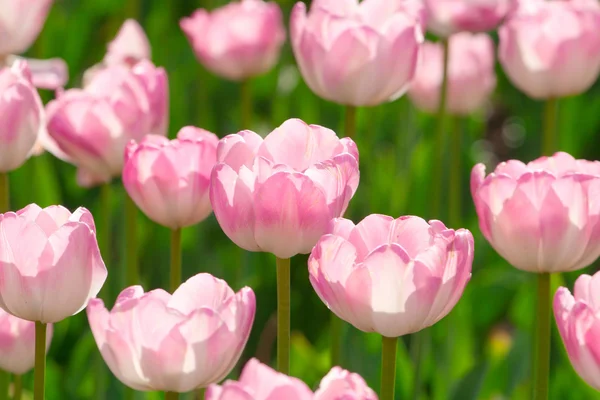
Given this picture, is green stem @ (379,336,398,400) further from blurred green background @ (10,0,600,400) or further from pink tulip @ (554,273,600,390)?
blurred green background @ (10,0,600,400)


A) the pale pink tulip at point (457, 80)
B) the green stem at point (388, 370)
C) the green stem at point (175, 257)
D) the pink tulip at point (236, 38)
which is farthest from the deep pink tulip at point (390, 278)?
the pale pink tulip at point (457, 80)

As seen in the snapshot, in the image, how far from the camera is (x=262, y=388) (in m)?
0.60

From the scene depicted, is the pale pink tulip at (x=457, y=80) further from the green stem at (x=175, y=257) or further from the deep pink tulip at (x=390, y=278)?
the deep pink tulip at (x=390, y=278)

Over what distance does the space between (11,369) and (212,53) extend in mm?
804

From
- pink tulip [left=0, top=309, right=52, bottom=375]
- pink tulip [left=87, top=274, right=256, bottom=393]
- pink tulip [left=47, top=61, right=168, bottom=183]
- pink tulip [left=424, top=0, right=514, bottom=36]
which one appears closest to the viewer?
pink tulip [left=87, top=274, right=256, bottom=393]

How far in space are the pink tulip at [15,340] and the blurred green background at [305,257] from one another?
288mm

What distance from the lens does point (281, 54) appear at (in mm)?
2621

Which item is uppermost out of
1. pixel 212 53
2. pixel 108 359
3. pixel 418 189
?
pixel 212 53

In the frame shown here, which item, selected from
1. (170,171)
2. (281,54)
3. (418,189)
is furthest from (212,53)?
(281,54)

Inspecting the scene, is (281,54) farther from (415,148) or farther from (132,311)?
(132,311)

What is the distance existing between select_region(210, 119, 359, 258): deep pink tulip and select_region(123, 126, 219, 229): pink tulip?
108mm

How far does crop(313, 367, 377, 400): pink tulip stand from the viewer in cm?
60

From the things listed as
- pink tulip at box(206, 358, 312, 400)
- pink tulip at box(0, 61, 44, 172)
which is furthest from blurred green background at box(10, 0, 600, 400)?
pink tulip at box(206, 358, 312, 400)

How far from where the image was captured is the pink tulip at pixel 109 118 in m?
1.14
